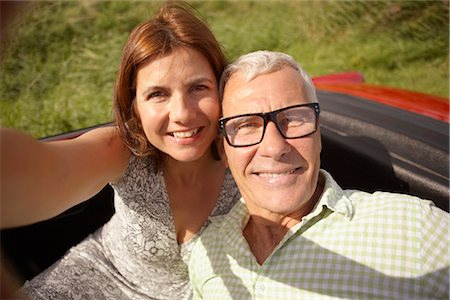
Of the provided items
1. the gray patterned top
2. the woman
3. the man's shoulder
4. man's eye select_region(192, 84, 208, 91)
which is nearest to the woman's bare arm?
the woman

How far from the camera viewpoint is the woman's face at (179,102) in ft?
5.08

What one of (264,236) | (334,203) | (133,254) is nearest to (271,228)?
(264,236)

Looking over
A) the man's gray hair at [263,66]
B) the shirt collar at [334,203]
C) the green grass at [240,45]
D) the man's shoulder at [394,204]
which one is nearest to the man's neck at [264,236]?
the shirt collar at [334,203]

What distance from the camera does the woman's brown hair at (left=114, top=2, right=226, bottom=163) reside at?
1.59 m

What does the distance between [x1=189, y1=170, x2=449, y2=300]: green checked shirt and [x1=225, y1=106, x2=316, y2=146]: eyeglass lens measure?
0.73 ft

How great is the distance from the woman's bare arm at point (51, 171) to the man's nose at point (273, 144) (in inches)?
19.0

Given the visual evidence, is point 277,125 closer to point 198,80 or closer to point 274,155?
point 274,155

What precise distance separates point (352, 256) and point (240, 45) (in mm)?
4356

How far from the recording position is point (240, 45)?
18.0 feet

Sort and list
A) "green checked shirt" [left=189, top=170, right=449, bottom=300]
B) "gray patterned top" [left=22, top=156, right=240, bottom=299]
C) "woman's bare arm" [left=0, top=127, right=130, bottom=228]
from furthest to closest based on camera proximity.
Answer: "gray patterned top" [left=22, top=156, right=240, bottom=299]
"green checked shirt" [left=189, top=170, right=449, bottom=300]
"woman's bare arm" [left=0, top=127, right=130, bottom=228]

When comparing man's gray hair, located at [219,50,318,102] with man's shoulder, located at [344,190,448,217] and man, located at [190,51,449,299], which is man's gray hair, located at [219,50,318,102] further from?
man's shoulder, located at [344,190,448,217]

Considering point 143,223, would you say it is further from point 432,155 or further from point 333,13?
point 333,13

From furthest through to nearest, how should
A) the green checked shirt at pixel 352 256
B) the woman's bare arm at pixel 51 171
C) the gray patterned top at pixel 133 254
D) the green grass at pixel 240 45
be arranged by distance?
the green grass at pixel 240 45
the gray patterned top at pixel 133 254
the green checked shirt at pixel 352 256
the woman's bare arm at pixel 51 171

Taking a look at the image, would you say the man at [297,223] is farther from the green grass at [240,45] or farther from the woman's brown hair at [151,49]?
the green grass at [240,45]
